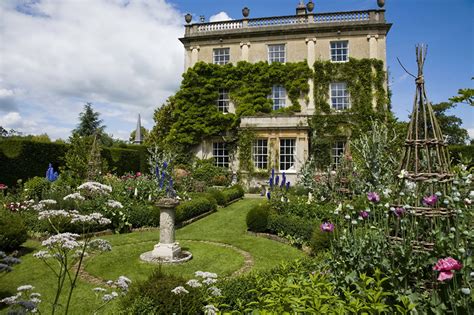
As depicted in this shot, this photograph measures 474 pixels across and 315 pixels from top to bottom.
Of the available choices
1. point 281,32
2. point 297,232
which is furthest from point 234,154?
point 297,232

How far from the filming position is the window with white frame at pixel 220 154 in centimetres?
2036

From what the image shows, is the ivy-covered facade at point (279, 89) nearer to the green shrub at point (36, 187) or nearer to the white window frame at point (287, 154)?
the white window frame at point (287, 154)

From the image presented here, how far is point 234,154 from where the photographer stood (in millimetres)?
19766

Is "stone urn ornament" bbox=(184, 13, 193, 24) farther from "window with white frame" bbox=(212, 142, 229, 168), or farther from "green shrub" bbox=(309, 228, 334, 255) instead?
"green shrub" bbox=(309, 228, 334, 255)

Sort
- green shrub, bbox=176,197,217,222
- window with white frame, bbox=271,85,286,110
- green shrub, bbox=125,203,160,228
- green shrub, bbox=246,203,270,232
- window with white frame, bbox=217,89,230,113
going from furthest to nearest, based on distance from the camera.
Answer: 1. window with white frame, bbox=217,89,230,113
2. window with white frame, bbox=271,85,286,110
3. green shrub, bbox=176,197,217,222
4. green shrub, bbox=125,203,160,228
5. green shrub, bbox=246,203,270,232

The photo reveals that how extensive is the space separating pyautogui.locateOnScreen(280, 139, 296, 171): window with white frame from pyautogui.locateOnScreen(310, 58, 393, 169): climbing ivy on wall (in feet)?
4.19

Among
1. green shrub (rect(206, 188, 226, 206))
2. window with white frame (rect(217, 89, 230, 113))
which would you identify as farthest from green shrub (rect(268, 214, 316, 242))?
window with white frame (rect(217, 89, 230, 113))

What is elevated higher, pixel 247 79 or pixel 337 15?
pixel 337 15

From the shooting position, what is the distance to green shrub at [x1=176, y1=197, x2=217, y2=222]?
396 inches

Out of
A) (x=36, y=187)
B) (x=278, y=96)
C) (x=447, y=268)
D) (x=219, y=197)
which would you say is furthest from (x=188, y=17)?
(x=447, y=268)

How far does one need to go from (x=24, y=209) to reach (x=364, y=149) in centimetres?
1008

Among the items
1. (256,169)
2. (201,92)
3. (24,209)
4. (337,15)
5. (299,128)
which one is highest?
(337,15)

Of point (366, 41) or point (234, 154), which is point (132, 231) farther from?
point (366, 41)

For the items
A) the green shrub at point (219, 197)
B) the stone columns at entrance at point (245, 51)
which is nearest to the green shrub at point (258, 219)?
the green shrub at point (219, 197)
